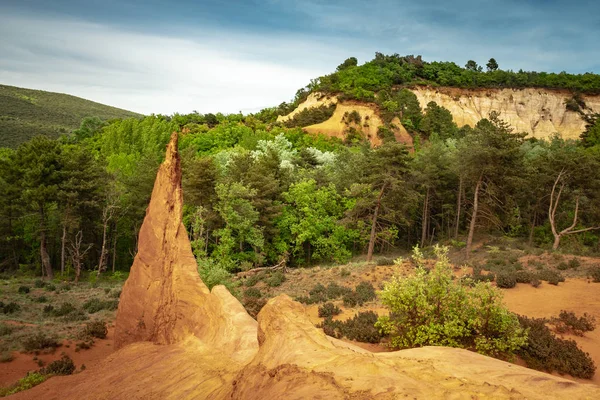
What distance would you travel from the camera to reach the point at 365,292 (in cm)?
2103

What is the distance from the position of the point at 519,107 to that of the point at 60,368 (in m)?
104

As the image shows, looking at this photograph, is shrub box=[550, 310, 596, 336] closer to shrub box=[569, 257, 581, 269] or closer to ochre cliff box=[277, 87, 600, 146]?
shrub box=[569, 257, 581, 269]

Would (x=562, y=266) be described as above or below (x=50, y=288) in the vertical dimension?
above

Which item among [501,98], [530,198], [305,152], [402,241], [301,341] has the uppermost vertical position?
[501,98]

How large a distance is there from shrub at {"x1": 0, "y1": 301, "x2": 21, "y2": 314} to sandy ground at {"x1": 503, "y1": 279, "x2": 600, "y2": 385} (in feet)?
89.6

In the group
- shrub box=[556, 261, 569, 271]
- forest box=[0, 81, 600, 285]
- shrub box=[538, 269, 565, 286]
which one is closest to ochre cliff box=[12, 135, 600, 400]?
forest box=[0, 81, 600, 285]

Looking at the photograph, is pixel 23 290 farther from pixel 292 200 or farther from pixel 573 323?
pixel 573 323

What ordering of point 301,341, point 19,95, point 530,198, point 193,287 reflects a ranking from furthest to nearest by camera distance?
point 19,95
point 530,198
point 193,287
point 301,341

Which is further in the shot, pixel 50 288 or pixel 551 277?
pixel 50 288

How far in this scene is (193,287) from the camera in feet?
33.1

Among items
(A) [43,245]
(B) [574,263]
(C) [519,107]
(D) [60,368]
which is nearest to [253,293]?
(D) [60,368]

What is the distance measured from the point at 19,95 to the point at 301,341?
12916 centimetres

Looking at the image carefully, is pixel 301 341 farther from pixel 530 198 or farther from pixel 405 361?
pixel 530 198

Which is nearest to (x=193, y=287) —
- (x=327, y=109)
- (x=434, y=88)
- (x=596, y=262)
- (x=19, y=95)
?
(x=596, y=262)
